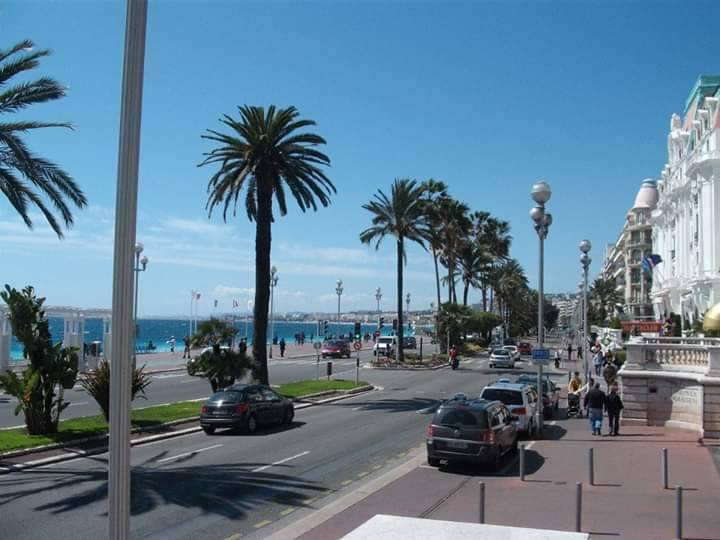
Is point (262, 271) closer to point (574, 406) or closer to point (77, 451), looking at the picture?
point (574, 406)

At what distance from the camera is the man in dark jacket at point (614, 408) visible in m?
20.4

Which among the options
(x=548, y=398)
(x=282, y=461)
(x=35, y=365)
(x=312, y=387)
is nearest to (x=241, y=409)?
(x=282, y=461)

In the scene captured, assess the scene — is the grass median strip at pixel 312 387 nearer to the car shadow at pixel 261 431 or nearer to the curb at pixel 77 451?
the car shadow at pixel 261 431

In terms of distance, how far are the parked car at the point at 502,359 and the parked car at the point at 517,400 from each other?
30.7m

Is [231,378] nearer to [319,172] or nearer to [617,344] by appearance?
[319,172]

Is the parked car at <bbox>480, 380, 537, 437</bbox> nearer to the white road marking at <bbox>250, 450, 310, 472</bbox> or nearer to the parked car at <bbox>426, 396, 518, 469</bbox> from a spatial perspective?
the parked car at <bbox>426, 396, 518, 469</bbox>

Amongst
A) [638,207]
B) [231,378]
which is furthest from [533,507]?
[638,207]

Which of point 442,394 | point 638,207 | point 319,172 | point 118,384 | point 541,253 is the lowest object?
point 442,394

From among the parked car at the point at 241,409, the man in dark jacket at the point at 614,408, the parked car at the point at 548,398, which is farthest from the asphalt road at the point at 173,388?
the man in dark jacket at the point at 614,408

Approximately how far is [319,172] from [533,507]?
22.5 meters

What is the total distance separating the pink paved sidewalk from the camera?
10672mm

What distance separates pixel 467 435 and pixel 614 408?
7.13 m

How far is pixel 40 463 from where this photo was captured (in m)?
16.1

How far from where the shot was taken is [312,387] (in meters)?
33.9
